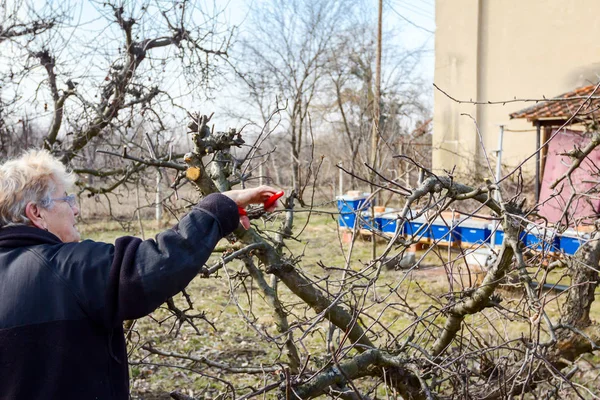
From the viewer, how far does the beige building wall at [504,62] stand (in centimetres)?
1416

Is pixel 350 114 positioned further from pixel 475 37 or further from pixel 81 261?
pixel 81 261

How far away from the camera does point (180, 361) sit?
5.99 meters

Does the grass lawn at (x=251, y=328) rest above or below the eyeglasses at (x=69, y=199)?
below

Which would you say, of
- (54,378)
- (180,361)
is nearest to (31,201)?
(54,378)

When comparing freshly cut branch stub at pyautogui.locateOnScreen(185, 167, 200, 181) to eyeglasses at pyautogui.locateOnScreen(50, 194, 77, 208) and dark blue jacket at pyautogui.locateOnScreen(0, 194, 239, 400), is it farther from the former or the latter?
dark blue jacket at pyautogui.locateOnScreen(0, 194, 239, 400)

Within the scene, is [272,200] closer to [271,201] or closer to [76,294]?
[271,201]

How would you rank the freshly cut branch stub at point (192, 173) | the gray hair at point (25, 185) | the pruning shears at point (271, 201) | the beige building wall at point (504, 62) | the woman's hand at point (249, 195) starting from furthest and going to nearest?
the beige building wall at point (504, 62) < the freshly cut branch stub at point (192, 173) < the pruning shears at point (271, 201) < the woman's hand at point (249, 195) < the gray hair at point (25, 185)

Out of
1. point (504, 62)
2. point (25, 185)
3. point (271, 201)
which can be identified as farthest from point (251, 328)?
point (504, 62)

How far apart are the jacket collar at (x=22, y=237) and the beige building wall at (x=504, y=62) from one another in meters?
13.1

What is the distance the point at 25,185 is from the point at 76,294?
428mm

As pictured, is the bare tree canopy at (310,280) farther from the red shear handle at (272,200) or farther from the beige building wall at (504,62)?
the beige building wall at (504,62)

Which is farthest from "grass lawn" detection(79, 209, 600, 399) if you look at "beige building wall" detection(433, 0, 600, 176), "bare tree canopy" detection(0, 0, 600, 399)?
"beige building wall" detection(433, 0, 600, 176)

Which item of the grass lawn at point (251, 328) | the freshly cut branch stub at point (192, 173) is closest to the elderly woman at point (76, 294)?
the freshly cut branch stub at point (192, 173)

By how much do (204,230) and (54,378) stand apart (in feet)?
1.97
